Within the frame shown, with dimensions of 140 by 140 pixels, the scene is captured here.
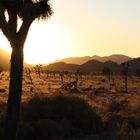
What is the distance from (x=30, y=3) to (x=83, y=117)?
24.5ft

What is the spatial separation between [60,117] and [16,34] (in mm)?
6975

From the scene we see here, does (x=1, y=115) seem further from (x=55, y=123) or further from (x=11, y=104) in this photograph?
(x=11, y=104)

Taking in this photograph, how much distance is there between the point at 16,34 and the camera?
15.2 m

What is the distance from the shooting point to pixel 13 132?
50.8ft

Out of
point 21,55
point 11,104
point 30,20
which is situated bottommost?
point 11,104

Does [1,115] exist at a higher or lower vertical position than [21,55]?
lower

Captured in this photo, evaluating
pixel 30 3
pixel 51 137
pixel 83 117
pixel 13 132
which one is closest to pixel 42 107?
pixel 83 117

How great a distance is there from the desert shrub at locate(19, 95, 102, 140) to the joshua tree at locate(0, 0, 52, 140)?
3420 mm

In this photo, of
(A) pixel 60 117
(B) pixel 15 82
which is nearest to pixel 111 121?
(A) pixel 60 117

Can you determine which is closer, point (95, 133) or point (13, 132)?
point (13, 132)

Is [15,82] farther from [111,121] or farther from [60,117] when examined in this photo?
[111,121]

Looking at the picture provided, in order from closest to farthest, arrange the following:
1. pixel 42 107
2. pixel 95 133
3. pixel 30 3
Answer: pixel 30 3 → pixel 95 133 → pixel 42 107

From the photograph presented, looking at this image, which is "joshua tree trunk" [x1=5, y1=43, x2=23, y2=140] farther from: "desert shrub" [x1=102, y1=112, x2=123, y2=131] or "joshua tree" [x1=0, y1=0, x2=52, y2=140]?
"desert shrub" [x1=102, y1=112, x2=123, y2=131]

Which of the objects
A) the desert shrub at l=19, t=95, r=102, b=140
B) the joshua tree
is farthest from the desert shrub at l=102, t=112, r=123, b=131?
the joshua tree
